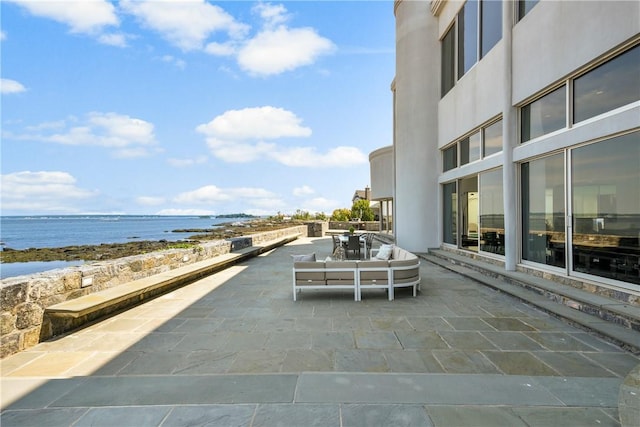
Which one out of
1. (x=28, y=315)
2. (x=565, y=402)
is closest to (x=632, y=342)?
(x=565, y=402)

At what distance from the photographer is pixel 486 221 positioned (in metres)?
8.75

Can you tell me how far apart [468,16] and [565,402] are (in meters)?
10.6

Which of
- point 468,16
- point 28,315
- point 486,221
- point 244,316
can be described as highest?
point 468,16

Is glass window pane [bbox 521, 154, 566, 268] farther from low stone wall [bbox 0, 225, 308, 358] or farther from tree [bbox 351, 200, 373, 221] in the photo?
tree [bbox 351, 200, 373, 221]

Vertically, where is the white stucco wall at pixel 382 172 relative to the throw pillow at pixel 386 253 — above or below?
above

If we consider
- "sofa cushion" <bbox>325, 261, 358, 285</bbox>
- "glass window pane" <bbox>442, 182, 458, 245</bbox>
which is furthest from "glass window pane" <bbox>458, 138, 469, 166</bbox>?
"sofa cushion" <bbox>325, 261, 358, 285</bbox>

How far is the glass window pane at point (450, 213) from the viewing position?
1065 centimetres

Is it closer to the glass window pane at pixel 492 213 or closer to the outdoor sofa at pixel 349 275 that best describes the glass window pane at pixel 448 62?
the glass window pane at pixel 492 213

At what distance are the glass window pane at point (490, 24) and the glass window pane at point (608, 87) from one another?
3313 millimetres

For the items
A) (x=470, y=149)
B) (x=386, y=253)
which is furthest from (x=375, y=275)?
(x=470, y=149)

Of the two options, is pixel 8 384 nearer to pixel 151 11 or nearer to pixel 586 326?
pixel 586 326

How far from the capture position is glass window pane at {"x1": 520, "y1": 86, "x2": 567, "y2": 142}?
5.98 m

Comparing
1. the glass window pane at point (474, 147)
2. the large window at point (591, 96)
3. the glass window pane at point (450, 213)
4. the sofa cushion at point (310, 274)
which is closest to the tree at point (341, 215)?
the glass window pane at point (450, 213)

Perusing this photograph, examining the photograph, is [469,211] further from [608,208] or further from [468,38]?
[468,38]
